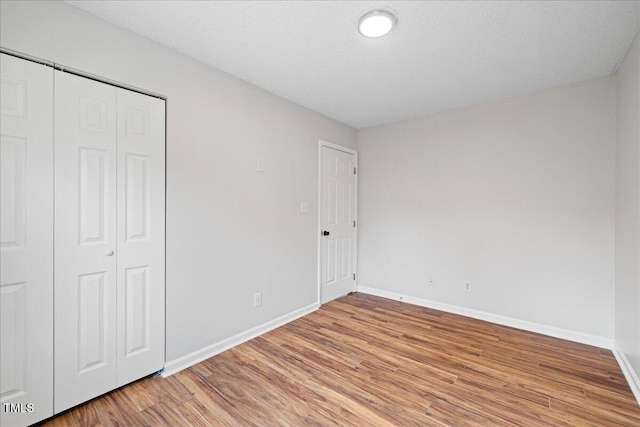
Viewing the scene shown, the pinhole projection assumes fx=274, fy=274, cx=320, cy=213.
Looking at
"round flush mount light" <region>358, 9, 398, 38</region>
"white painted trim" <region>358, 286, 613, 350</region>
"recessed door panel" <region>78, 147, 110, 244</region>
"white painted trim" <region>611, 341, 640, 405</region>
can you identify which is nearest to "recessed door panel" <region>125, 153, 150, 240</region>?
"recessed door panel" <region>78, 147, 110, 244</region>

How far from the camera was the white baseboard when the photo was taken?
210 centimetres

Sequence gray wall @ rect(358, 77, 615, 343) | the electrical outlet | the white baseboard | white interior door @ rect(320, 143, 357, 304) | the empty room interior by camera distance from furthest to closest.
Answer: white interior door @ rect(320, 143, 357, 304)
the electrical outlet
gray wall @ rect(358, 77, 615, 343)
the white baseboard
the empty room interior

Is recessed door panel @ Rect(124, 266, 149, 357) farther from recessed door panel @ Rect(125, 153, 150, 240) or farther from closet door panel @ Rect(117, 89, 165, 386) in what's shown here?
recessed door panel @ Rect(125, 153, 150, 240)

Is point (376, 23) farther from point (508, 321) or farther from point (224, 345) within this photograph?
point (508, 321)

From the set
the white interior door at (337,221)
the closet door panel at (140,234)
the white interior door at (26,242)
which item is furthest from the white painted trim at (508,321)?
the white interior door at (26,242)

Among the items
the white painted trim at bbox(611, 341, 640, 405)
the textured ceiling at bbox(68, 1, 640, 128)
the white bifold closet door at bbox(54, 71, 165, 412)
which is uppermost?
the textured ceiling at bbox(68, 1, 640, 128)

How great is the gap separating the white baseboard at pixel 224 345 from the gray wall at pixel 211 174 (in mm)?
52

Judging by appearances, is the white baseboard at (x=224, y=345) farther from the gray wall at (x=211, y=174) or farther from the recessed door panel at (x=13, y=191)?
the recessed door panel at (x=13, y=191)

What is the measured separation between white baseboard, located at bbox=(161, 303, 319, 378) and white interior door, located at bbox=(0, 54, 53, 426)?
680 mm

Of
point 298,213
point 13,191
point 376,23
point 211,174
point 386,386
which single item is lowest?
point 386,386

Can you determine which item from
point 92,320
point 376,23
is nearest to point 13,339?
point 92,320

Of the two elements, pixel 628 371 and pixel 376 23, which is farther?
pixel 628 371

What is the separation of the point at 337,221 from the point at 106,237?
259 cm

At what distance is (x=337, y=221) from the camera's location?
380 cm
